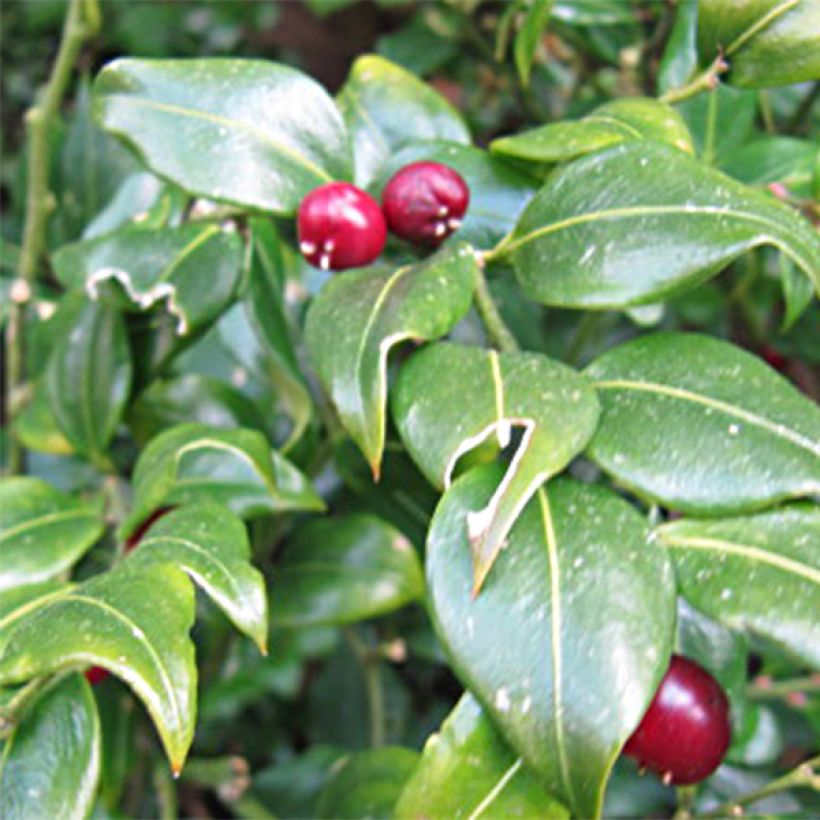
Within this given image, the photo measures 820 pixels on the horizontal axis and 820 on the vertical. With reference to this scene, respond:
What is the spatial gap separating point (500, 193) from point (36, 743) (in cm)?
43

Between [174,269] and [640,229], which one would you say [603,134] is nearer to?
[640,229]

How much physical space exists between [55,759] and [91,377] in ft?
1.15

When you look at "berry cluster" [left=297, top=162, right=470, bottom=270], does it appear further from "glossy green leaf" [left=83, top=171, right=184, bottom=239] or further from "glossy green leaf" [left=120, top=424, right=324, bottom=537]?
"glossy green leaf" [left=83, top=171, right=184, bottom=239]

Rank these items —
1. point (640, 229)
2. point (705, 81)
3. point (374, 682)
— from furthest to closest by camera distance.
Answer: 1. point (374, 682)
2. point (705, 81)
3. point (640, 229)

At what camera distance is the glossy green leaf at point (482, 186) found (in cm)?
75

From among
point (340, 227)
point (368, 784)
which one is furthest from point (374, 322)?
point (368, 784)

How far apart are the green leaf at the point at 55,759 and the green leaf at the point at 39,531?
0.10 meters

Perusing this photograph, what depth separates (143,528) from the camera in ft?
2.60

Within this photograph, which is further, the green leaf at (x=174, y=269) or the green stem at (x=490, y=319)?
the green leaf at (x=174, y=269)

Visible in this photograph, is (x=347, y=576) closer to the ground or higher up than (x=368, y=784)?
higher up

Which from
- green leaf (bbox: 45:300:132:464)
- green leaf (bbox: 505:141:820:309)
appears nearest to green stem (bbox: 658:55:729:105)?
green leaf (bbox: 505:141:820:309)

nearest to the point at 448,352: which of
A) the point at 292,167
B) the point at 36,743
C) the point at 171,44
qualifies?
the point at 292,167

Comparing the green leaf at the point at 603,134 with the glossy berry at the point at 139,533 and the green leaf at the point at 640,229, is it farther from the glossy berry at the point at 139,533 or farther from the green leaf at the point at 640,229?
the glossy berry at the point at 139,533

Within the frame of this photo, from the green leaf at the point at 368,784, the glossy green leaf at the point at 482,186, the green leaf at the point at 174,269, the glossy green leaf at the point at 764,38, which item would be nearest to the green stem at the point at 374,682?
the green leaf at the point at 368,784
